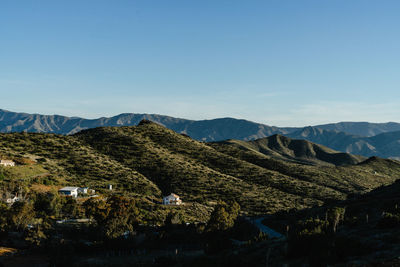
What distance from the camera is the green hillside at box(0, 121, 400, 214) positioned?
3344 inches

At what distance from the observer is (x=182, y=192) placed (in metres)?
88.4

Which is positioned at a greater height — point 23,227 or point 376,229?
point 376,229

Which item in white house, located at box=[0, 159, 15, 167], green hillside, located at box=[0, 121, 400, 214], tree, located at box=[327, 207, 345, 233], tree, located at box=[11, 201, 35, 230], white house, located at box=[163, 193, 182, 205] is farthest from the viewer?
green hillside, located at box=[0, 121, 400, 214]

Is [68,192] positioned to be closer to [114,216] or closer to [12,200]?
[12,200]

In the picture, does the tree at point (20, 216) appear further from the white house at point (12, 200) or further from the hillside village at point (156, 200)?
the white house at point (12, 200)

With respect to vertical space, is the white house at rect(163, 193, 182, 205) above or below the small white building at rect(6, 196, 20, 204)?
below

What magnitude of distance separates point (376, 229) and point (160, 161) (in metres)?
81.4

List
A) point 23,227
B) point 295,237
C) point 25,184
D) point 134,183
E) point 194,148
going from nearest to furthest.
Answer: point 295,237
point 23,227
point 25,184
point 134,183
point 194,148

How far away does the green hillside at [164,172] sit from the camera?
84938mm

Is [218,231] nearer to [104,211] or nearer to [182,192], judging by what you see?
[104,211]

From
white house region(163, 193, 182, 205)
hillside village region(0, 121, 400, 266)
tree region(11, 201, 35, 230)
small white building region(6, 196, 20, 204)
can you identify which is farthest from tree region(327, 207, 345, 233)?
small white building region(6, 196, 20, 204)

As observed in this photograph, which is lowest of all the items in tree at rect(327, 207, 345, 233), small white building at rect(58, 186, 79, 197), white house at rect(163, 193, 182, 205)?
white house at rect(163, 193, 182, 205)

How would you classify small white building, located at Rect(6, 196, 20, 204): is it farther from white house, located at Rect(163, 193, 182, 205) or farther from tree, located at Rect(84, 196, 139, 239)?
white house, located at Rect(163, 193, 182, 205)

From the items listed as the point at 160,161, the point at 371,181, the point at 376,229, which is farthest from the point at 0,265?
the point at 371,181
